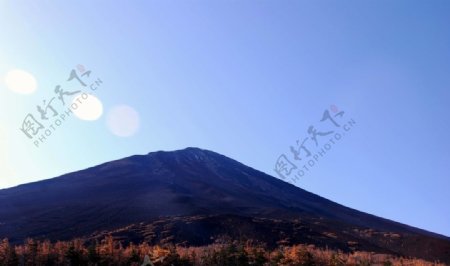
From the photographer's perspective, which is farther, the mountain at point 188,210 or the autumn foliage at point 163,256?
the mountain at point 188,210

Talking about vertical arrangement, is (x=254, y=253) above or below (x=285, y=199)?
below

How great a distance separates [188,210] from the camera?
48.6 m

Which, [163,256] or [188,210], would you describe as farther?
[188,210]

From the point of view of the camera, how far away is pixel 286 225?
41125 mm

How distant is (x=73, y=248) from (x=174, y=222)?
22.3 metres

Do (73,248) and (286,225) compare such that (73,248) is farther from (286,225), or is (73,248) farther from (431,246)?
(431,246)

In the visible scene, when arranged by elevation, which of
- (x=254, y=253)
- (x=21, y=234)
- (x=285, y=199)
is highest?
(x=285, y=199)

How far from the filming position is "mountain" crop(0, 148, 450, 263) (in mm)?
37250

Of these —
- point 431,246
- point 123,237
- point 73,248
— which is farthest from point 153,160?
point 73,248

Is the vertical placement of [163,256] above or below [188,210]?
below

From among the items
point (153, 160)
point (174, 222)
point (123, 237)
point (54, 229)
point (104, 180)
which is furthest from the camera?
point (153, 160)

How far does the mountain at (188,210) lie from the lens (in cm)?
3725

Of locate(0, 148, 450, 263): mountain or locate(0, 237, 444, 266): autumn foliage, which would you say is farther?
locate(0, 148, 450, 263): mountain

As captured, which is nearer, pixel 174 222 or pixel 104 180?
pixel 174 222
